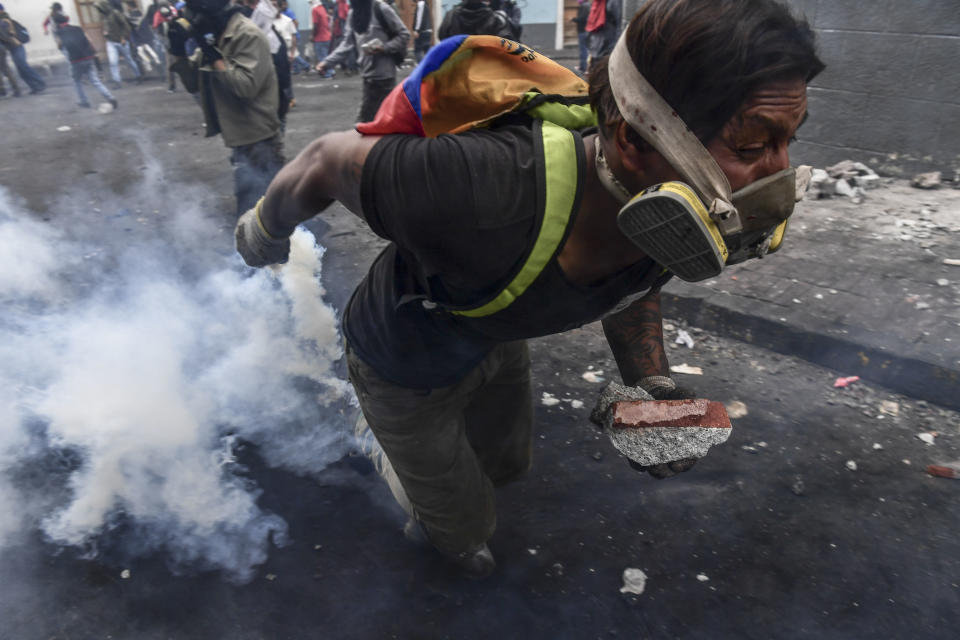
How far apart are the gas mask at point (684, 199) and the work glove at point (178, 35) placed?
408 centimetres

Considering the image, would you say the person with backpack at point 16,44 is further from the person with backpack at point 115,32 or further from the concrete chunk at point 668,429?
the concrete chunk at point 668,429

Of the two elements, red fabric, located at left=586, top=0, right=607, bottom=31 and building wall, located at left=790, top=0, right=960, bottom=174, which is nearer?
building wall, located at left=790, top=0, right=960, bottom=174

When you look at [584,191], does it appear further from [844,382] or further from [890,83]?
[890,83]

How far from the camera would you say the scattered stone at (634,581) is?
7.23 ft

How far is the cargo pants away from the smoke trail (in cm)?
70

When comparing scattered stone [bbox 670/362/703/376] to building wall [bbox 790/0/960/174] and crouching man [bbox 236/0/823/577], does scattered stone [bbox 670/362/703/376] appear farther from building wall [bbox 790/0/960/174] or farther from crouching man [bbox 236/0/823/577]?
building wall [bbox 790/0/960/174]

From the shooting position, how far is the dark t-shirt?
51.6 inches

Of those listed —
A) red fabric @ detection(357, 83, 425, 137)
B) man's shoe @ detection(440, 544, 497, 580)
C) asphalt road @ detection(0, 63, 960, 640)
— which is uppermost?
red fabric @ detection(357, 83, 425, 137)

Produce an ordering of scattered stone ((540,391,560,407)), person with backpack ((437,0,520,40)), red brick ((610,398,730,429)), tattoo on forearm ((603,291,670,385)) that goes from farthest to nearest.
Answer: person with backpack ((437,0,520,40))
scattered stone ((540,391,560,407))
tattoo on forearm ((603,291,670,385))
red brick ((610,398,730,429))


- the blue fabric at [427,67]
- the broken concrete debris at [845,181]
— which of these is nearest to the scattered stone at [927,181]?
the broken concrete debris at [845,181]

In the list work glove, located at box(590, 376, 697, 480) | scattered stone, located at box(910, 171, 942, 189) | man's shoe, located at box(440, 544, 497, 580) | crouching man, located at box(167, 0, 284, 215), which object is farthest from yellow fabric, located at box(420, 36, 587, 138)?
scattered stone, located at box(910, 171, 942, 189)

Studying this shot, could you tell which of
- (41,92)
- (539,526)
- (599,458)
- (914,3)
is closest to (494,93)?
(539,526)

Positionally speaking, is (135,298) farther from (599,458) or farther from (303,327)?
(599,458)

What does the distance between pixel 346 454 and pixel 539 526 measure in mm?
841
